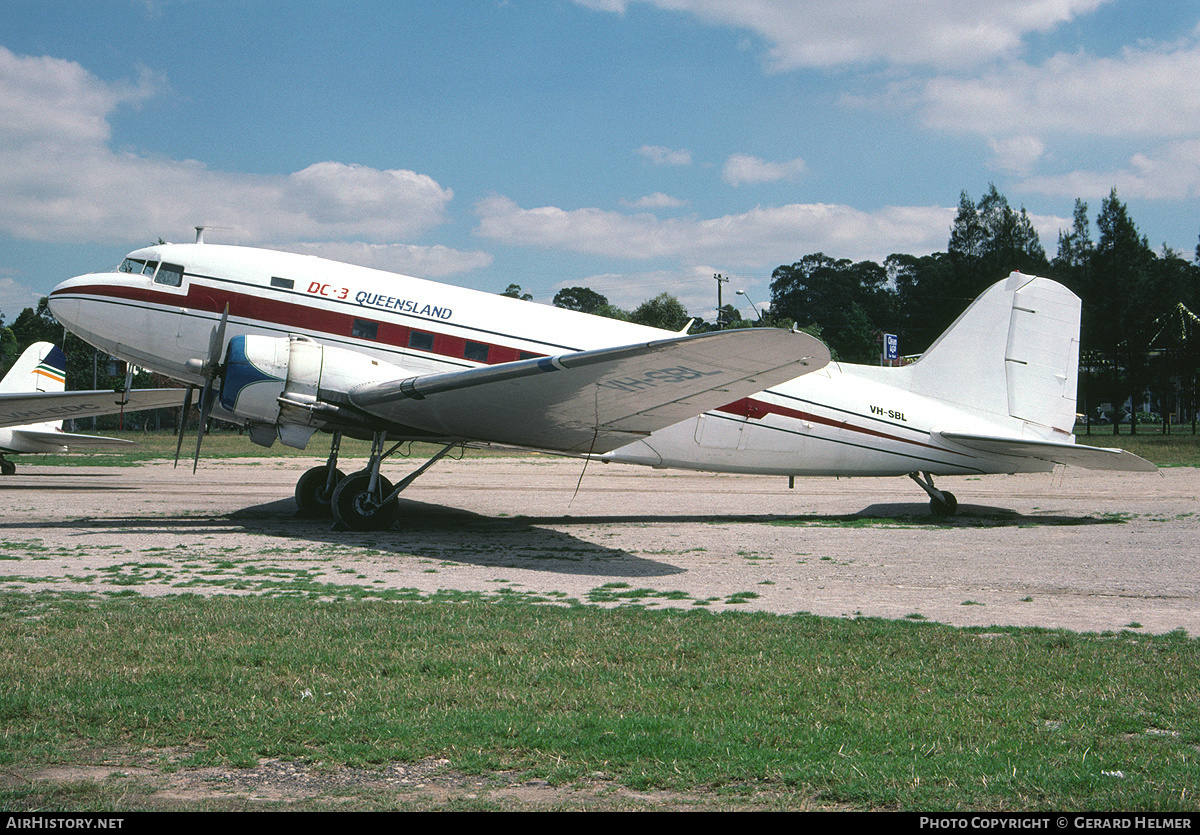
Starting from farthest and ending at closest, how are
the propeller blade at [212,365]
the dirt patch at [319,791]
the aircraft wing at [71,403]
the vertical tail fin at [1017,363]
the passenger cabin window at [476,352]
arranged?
the aircraft wing at [71,403] → the vertical tail fin at [1017,363] → the passenger cabin window at [476,352] → the propeller blade at [212,365] → the dirt patch at [319,791]

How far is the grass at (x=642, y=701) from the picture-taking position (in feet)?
12.9

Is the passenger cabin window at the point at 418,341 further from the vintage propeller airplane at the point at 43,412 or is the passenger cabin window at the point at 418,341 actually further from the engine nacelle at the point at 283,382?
the vintage propeller airplane at the point at 43,412

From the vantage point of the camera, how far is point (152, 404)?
828 inches

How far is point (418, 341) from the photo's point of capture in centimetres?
1450

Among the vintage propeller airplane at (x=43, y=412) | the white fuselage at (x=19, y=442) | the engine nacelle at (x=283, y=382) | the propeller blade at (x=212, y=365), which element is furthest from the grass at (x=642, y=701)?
the white fuselage at (x=19, y=442)

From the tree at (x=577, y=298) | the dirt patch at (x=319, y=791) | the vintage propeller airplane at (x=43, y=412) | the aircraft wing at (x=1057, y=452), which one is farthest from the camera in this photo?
the tree at (x=577, y=298)

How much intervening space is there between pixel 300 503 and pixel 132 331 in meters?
4.32

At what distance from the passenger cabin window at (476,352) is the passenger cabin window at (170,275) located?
520 centimetres

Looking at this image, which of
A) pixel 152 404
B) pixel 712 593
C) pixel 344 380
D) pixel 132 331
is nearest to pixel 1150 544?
pixel 712 593

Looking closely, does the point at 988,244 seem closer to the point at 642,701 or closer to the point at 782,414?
the point at 782,414

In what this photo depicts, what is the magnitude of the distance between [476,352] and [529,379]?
3463mm

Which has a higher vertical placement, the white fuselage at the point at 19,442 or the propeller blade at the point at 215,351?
the propeller blade at the point at 215,351

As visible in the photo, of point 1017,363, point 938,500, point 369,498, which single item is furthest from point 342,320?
point 1017,363

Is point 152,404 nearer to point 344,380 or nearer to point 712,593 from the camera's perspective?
point 344,380
